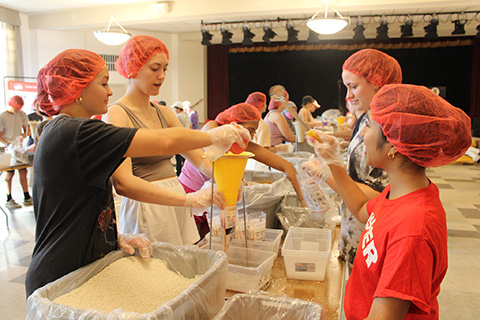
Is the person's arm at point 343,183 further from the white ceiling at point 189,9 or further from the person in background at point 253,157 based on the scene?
the white ceiling at point 189,9

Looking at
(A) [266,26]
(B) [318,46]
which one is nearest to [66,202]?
(A) [266,26]

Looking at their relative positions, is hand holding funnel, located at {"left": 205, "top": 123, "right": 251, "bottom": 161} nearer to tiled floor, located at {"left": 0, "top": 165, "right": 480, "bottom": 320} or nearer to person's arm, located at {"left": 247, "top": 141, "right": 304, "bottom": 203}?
person's arm, located at {"left": 247, "top": 141, "right": 304, "bottom": 203}

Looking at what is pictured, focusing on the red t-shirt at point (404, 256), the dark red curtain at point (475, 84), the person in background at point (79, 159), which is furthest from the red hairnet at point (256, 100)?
the dark red curtain at point (475, 84)

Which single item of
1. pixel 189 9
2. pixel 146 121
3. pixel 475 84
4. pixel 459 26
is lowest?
pixel 146 121

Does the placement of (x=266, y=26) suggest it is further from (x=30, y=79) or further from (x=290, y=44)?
(x=30, y=79)

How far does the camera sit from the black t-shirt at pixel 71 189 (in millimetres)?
875

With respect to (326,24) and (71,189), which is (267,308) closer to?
(71,189)

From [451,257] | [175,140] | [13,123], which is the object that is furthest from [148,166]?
[13,123]

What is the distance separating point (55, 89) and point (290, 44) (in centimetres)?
1133

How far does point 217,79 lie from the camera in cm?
1216

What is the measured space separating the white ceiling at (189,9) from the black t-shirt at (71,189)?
21.6ft

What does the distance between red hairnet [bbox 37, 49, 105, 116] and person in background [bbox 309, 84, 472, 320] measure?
2.62 feet

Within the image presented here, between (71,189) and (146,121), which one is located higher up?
(146,121)

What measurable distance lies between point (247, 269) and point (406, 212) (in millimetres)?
563
